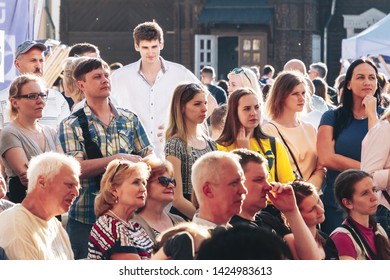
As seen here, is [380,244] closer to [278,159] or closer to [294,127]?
[278,159]

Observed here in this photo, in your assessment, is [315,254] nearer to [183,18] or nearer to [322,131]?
[322,131]

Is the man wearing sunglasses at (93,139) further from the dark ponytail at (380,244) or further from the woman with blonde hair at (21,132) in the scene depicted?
the dark ponytail at (380,244)

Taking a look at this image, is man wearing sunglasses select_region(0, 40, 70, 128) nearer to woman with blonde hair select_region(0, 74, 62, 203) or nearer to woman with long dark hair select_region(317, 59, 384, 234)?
woman with blonde hair select_region(0, 74, 62, 203)

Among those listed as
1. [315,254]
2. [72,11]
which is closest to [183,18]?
[72,11]

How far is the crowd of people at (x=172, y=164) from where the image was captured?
6.16 m

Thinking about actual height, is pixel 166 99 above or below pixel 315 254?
above

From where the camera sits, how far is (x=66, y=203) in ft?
20.2

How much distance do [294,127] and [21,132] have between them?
1.98 meters

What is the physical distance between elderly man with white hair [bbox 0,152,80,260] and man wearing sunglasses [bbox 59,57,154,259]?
92cm

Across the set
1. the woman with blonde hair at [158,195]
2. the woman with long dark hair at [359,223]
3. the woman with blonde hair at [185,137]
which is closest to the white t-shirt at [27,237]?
the woman with blonde hair at [158,195]

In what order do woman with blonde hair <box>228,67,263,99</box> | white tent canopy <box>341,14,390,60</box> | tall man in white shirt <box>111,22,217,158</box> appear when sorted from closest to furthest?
tall man in white shirt <box>111,22,217,158</box> < woman with blonde hair <box>228,67,263,99</box> < white tent canopy <box>341,14,390,60</box>

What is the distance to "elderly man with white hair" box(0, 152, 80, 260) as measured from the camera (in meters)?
5.94

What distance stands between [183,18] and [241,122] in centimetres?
2565

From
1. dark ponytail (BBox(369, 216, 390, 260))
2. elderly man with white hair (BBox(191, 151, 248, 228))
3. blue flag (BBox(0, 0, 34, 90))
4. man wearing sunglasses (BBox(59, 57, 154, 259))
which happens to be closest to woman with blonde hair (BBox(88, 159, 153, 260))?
elderly man with white hair (BBox(191, 151, 248, 228))
